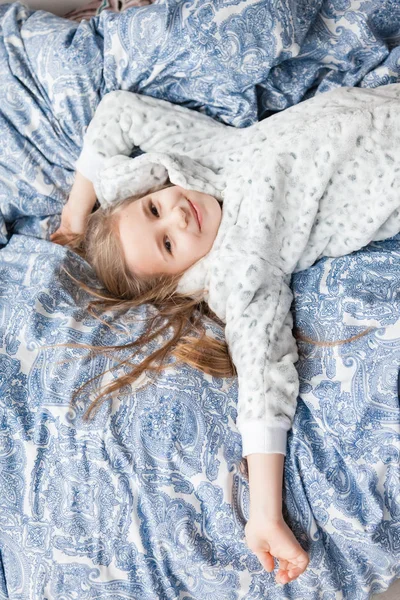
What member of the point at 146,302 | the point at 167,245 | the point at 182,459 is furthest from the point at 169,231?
the point at 182,459

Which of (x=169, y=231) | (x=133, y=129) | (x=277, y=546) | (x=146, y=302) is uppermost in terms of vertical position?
(x=133, y=129)

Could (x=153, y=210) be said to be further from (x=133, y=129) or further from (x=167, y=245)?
(x=133, y=129)

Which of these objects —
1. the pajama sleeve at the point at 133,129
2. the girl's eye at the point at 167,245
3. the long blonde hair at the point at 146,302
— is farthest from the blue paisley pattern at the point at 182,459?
the pajama sleeve at the point at 133,129

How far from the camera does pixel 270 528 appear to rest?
1.01 metres

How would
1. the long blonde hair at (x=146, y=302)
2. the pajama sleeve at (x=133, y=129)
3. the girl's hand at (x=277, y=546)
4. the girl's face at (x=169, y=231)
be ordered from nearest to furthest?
the girl's hand at (x=277, y=546) < the long blonde hair at (x=146, y=302) < the girl's face at (x=169, y=231) < the pajama sleeve at (x=133, y=129)

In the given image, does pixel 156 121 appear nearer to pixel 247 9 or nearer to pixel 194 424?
pixel 247 9

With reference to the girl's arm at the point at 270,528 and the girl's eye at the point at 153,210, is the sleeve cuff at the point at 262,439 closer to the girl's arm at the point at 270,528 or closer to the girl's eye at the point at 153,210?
the girl's arm at the point at 270,528

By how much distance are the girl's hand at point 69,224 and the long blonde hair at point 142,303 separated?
13 millimetres

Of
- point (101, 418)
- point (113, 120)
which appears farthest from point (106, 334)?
point (113, 120)

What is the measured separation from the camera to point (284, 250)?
1.24 meters

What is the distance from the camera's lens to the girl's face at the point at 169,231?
125 cm

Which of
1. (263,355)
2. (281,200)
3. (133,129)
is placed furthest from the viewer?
(133,129)

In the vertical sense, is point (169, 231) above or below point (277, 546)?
above

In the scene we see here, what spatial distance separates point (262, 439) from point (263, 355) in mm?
141
